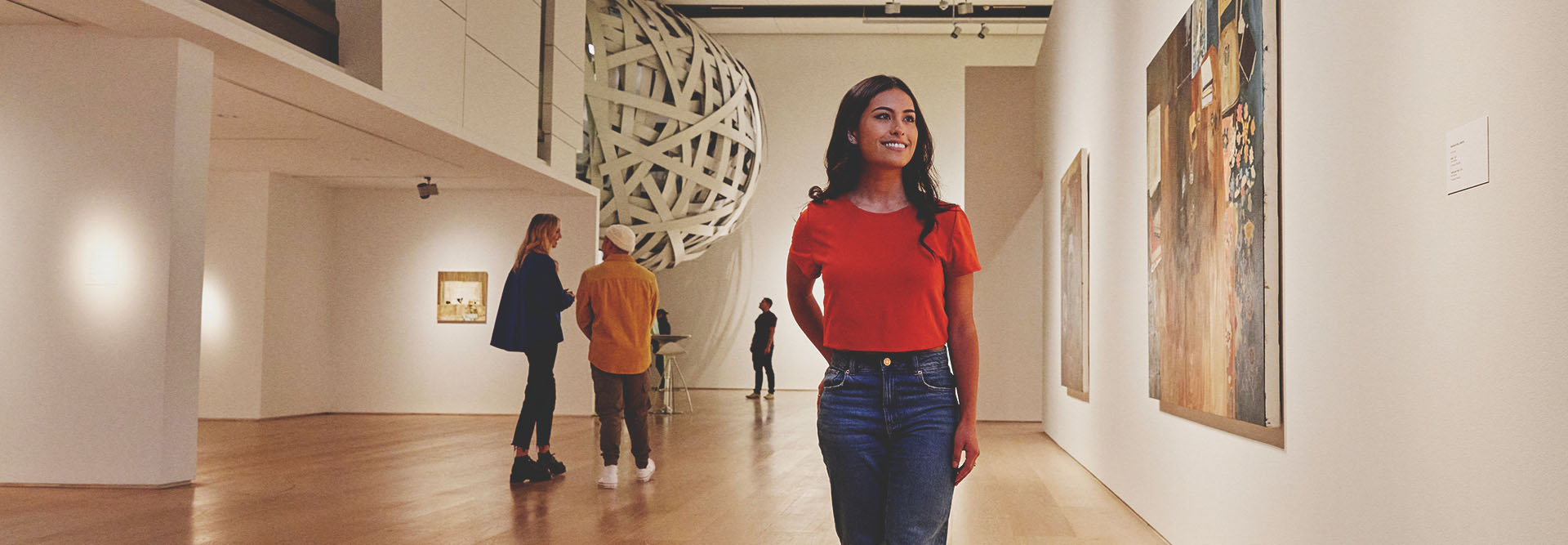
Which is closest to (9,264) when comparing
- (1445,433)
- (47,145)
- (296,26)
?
(47,145)

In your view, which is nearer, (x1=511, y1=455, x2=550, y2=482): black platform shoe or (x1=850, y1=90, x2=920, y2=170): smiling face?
(x1=850, y1=90, x2=920, y2=170): smiling face

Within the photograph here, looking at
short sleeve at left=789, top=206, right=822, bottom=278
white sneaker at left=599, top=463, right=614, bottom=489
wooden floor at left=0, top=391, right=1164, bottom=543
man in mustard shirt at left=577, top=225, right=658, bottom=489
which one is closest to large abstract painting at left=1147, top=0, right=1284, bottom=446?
wooden floor at left=0, top=391, right=1164, bottom=543

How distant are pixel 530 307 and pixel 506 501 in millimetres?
1305

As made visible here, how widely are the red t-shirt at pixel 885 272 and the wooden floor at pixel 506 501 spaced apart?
2758 mm

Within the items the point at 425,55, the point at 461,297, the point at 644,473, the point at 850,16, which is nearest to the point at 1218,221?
the point at 644,473

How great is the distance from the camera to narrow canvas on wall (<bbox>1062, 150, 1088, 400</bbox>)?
758cm

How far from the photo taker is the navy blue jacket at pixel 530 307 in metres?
6.63

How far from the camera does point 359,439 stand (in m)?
9.35

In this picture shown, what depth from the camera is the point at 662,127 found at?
13.9m

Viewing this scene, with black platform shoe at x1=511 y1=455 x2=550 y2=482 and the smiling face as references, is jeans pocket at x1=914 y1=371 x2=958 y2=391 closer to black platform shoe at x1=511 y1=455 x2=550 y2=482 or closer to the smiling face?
the smiling face

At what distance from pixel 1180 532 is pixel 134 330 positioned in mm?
5092

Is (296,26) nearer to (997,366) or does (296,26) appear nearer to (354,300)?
(354,300)

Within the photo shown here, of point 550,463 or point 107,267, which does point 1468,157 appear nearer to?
point 550,463

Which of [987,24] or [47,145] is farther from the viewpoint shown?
[987,24]
